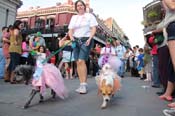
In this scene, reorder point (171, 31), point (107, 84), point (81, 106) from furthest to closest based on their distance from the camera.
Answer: point (81, 106), point (107, 84), point (171, 31)

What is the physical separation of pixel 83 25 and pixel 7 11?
22.3 metres

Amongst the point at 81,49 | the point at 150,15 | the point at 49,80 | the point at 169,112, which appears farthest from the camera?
the point at 150,15

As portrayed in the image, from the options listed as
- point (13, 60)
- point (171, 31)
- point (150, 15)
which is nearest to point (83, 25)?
point (171, 31)

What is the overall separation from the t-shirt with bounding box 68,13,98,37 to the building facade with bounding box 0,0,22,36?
21415mm

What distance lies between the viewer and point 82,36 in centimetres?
668

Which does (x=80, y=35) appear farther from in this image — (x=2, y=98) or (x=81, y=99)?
(x=2, y=98)

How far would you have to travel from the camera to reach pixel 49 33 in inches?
1494

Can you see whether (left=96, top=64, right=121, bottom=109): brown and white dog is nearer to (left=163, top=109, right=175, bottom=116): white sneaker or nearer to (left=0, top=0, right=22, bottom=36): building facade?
(left=163, top=109, right=175, bottom=116): white sneaker

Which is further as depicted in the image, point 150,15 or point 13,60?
point 150,15

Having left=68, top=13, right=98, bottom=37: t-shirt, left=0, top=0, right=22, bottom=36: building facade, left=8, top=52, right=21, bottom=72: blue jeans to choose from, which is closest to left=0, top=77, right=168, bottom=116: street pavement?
left=68, top=13, right=98, bottom=37: t-shirt

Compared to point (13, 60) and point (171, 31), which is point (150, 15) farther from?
point (171, 31)

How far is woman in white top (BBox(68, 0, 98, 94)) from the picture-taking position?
21.4ft

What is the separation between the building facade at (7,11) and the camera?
27.0 m

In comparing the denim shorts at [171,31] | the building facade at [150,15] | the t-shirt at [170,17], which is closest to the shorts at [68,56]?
the t-shirt at [170,17]
